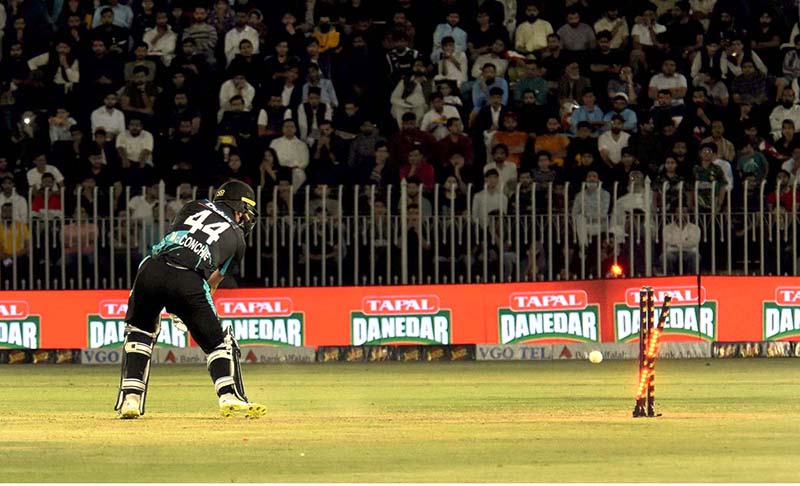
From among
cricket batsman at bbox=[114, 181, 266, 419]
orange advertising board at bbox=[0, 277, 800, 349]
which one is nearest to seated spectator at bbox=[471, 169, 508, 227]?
orange advertising board at bbox=[0, 277, 800, 349]

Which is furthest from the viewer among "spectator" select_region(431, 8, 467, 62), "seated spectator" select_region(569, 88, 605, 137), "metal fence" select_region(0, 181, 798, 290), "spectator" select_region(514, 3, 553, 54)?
"spectator" select_region(514, 3, 553, 54)

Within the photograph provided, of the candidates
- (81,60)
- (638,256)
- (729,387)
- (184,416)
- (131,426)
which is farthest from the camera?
(81,60)

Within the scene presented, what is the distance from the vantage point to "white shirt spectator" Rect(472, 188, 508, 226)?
24.3 m

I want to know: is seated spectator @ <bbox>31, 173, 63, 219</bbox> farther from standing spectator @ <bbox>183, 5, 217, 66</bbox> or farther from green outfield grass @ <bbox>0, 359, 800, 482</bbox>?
standing spectator @ <bbox>183, 5, 217, 66</bbox>

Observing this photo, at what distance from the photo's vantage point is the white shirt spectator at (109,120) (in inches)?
1061

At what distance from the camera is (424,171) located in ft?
84.3

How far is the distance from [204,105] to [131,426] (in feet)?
46.3

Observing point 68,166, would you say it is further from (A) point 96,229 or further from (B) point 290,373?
(B) point 290,373

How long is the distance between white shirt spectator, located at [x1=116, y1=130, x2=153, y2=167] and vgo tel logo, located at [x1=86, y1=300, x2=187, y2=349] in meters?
3.01

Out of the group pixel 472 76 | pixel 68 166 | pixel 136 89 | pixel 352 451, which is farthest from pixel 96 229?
pixel 352 451

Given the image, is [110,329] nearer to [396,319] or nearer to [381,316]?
[381,316]

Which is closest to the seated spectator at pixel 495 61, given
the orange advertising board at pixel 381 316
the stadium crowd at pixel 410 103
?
the stadium crowd at pixel 410 103

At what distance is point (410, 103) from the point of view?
90.5 ft

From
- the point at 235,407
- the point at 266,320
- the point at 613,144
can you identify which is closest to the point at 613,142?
the point at 613,144
